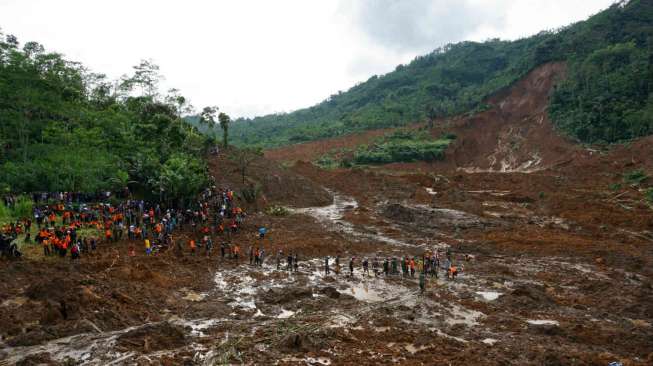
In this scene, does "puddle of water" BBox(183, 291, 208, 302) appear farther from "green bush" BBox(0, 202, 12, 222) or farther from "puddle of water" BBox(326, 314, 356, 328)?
"green bush" BBox(0, 202, 12, 222)

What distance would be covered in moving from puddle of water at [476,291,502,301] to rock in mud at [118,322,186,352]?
11.9 meters

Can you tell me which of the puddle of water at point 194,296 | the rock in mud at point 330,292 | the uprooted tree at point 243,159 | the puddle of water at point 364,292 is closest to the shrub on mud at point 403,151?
the uprooted tree at point 243,159

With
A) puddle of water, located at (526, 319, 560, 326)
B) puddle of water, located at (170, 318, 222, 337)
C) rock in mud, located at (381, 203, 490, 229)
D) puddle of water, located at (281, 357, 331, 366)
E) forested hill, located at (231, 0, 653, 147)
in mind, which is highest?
forested hill, located at (231, 0, 653, 147)

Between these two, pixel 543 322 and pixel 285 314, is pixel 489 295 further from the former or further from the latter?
pixel 285 314

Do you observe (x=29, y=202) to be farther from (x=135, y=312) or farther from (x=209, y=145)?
(x=209, y=145)

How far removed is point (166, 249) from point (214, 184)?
44.4 ft

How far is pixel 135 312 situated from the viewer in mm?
14195

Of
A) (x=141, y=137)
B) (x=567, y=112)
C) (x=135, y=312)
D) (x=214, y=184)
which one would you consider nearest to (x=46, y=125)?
(x=141, y=137)

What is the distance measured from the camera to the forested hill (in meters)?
54.8

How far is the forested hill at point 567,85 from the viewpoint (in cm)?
5484

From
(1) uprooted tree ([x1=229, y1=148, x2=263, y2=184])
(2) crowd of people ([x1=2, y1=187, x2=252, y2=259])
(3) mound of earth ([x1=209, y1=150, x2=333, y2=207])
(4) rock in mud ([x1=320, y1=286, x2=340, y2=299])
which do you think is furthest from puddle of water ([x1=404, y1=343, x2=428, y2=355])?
(1) uprooted tree ([x1=229, y1=148, x2=263, y2=184])

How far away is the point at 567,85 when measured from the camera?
65.6m

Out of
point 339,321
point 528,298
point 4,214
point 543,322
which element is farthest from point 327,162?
point 543,322

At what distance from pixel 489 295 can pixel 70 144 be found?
91.6ft
